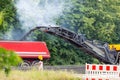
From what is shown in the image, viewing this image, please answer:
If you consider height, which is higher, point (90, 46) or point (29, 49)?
point (90, 46)

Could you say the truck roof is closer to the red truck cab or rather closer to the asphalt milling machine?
the red truck cab

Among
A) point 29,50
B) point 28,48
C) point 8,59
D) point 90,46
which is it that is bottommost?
point 29,50

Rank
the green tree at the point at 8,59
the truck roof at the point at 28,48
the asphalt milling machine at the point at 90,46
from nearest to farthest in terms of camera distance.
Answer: the green tree at the point at 8,59, the asphalt milling machine at the point at 90,46, the truck roof at the point at 28,48

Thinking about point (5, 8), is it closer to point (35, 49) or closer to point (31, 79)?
point (35, 49)

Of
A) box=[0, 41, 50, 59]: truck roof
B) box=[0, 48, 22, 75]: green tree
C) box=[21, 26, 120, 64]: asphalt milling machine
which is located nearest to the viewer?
box=[0, 48, 22, 75]: green tree

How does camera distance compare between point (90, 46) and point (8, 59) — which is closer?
point (8, 59)

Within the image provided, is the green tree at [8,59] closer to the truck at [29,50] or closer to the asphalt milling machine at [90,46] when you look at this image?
the asphalt milling machine at [90,46]

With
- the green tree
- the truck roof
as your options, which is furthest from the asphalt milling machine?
the green tree

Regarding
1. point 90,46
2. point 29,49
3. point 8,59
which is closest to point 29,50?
point 29,49

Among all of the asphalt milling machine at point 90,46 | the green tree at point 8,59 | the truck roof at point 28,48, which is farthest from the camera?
the truck roof at point 28,48

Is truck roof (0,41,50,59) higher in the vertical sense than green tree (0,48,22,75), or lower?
lower

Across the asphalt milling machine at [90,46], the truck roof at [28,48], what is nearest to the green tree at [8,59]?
the asphalt milling machine at [90,46]

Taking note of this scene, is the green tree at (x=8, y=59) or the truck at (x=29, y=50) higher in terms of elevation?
the green tree at (x=8, y=59)

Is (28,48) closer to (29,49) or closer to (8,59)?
(29,49)
